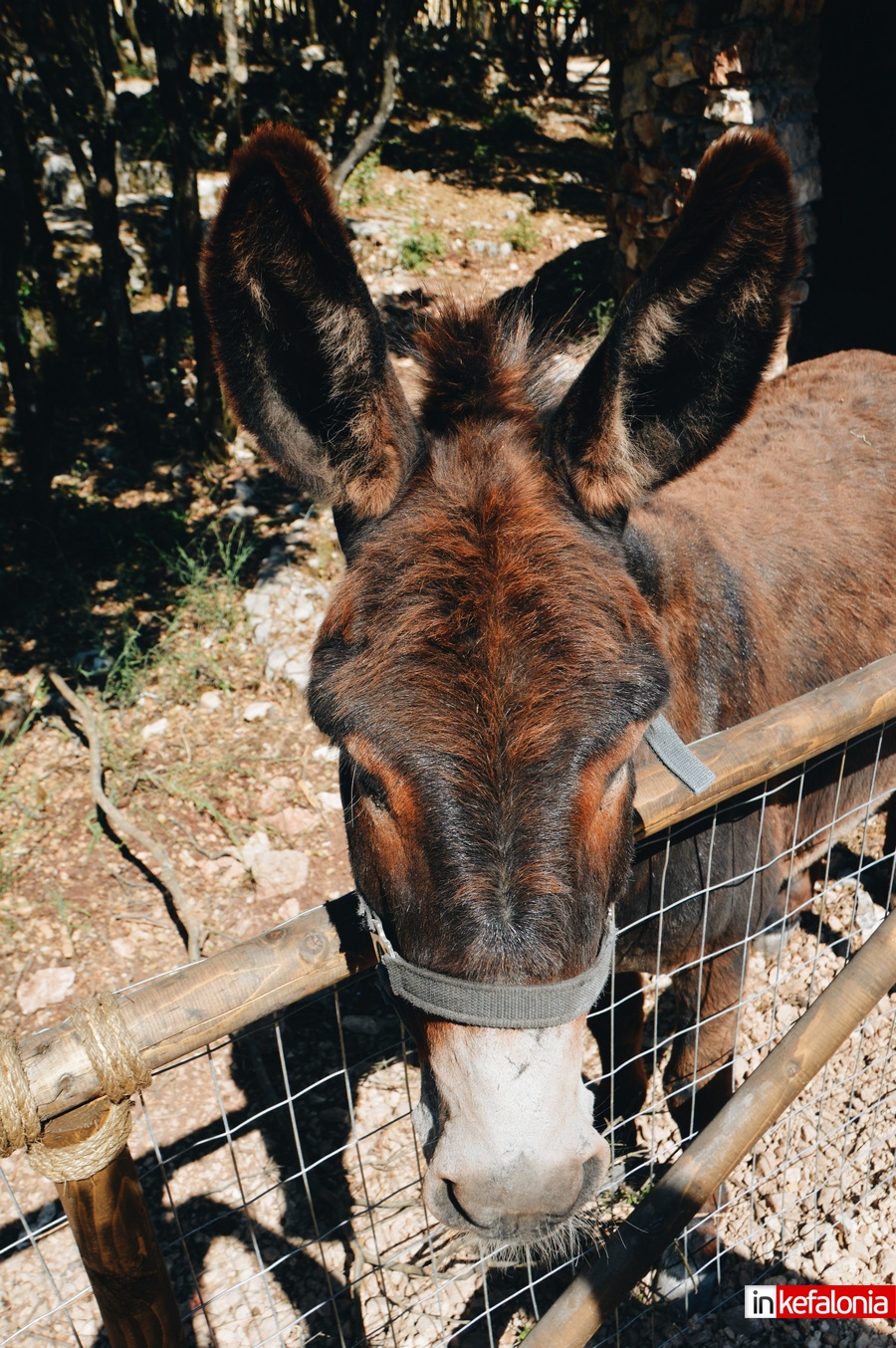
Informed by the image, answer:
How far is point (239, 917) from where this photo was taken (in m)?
4.07

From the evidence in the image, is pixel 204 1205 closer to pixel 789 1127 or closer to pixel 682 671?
pixel 789 1127

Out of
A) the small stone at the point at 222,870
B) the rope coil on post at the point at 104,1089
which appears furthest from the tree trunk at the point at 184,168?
the rope coil on post at the point at 104,1089

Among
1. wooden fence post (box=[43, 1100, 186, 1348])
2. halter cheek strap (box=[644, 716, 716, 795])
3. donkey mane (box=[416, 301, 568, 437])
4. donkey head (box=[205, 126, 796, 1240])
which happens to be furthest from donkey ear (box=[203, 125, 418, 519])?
wooden fence post (box=[43, 1100, 186, 1348])

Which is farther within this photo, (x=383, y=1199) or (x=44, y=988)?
(x=44, y=988)

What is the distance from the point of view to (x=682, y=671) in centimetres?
225

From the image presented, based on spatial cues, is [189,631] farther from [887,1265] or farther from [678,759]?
[887,1265]

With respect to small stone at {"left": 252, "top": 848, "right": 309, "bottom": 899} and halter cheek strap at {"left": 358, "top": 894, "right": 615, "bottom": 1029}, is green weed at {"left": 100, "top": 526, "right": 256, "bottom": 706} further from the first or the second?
halter cheek strap at {"left": 358, "top": 894, "right": 615, "bottom": 1029}

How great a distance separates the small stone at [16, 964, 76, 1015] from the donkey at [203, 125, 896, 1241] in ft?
8.98

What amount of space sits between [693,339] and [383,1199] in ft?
8.06

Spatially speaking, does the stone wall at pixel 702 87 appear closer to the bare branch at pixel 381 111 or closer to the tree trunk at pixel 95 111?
the bare branch at pixel 381 111

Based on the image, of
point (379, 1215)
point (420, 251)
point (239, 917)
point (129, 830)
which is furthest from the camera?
point (420, 251)

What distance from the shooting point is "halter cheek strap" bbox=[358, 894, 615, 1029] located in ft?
4.48

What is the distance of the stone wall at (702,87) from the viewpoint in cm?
511

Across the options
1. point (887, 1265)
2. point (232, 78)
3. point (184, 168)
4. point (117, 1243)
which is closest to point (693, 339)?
point (117, 1243)
